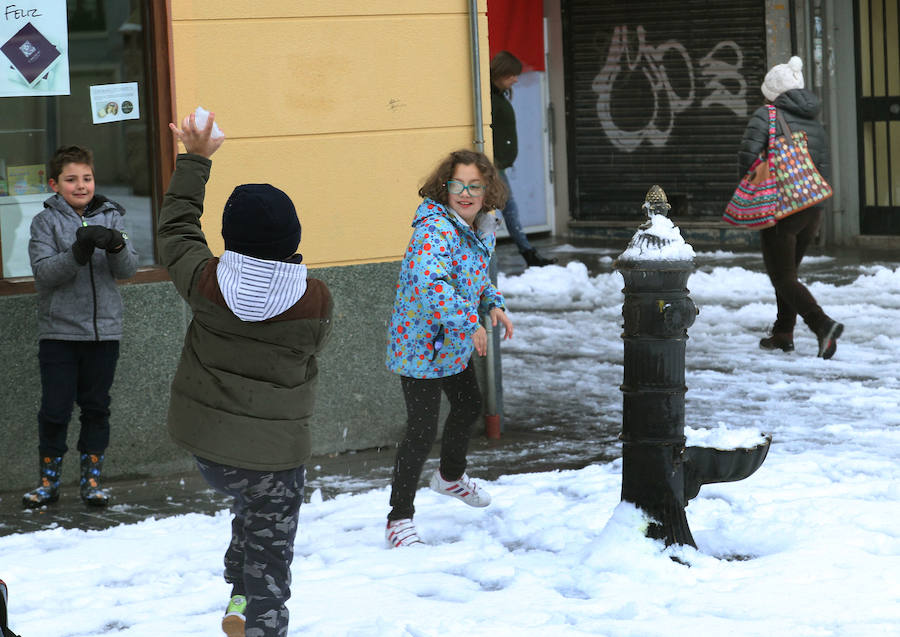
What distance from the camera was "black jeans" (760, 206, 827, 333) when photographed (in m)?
8.43

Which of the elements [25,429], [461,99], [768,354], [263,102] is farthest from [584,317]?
[25,429]

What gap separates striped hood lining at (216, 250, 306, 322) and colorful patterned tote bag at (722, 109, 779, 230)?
5.48 meters

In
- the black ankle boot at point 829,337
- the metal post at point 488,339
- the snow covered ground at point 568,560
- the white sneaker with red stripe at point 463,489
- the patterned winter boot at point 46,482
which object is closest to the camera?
the snow covered ground at point 568,560

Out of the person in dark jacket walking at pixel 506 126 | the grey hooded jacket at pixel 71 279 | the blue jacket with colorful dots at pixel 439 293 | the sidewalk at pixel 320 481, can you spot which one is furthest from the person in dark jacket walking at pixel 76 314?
the person in dark jacket walking at pixel 506 126

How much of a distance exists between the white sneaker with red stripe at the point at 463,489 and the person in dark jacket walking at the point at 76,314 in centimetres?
153

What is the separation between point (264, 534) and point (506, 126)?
342 inches

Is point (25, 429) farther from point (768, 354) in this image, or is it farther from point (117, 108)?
point (768, 354)

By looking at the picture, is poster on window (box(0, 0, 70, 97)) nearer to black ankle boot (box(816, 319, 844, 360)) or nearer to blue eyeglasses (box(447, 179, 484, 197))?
blue eyeglasses (box(447, 179, 484, 197))

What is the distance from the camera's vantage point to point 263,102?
6.32 meters

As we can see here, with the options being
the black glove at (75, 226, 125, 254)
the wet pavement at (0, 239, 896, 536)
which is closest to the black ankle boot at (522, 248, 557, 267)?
the wet pavement at (0, 239, 896, 536)

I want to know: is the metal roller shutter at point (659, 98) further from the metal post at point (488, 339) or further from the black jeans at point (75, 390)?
the black jeans at point (75, 390)

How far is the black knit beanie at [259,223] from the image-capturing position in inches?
139

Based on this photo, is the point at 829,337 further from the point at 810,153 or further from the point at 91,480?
the point at 91,480

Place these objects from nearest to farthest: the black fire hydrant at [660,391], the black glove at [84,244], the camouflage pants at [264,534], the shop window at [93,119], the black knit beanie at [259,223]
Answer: the black knit beanie at [259,223]
the camouflage pants at [264,534]
the black fire hydrant at [660,391]
the black glove at [84,244]
the shop window at [93,119]
